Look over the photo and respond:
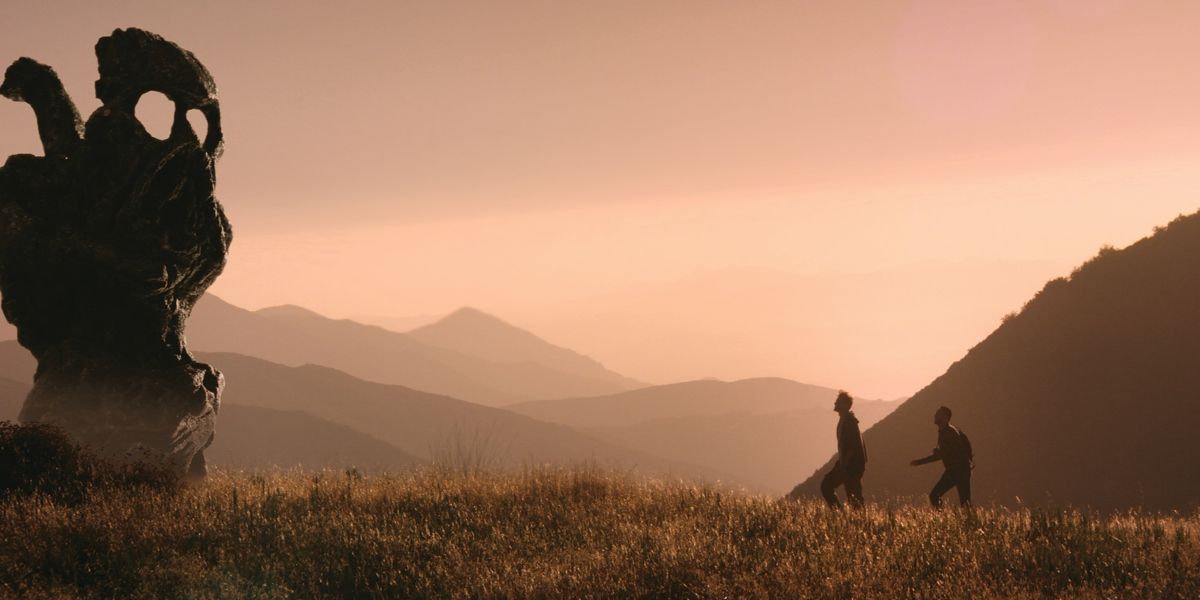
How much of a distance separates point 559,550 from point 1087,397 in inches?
1113

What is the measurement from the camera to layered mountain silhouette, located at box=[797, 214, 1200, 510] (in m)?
27.4

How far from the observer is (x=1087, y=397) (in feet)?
101

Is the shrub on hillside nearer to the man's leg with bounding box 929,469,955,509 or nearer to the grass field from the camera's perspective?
the grass field

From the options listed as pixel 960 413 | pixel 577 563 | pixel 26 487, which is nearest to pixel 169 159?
pixel 26 487

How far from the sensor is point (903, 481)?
32.9m

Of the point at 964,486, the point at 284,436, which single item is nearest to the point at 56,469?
the point at 964,486

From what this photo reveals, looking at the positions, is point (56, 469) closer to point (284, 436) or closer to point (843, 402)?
point (843, 402)

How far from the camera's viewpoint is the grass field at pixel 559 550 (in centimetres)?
729

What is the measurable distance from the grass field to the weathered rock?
2.35 m

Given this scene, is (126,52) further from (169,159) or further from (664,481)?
(664,481)

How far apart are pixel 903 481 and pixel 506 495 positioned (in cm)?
2535

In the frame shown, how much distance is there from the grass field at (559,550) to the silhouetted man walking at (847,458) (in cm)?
170

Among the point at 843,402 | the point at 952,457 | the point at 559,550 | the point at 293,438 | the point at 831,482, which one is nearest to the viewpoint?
the point at 559,550

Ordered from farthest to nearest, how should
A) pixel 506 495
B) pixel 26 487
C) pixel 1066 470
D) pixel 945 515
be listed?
pixel 1066 470, pixel 506 495, pixel 26 487, pixel 945 515
